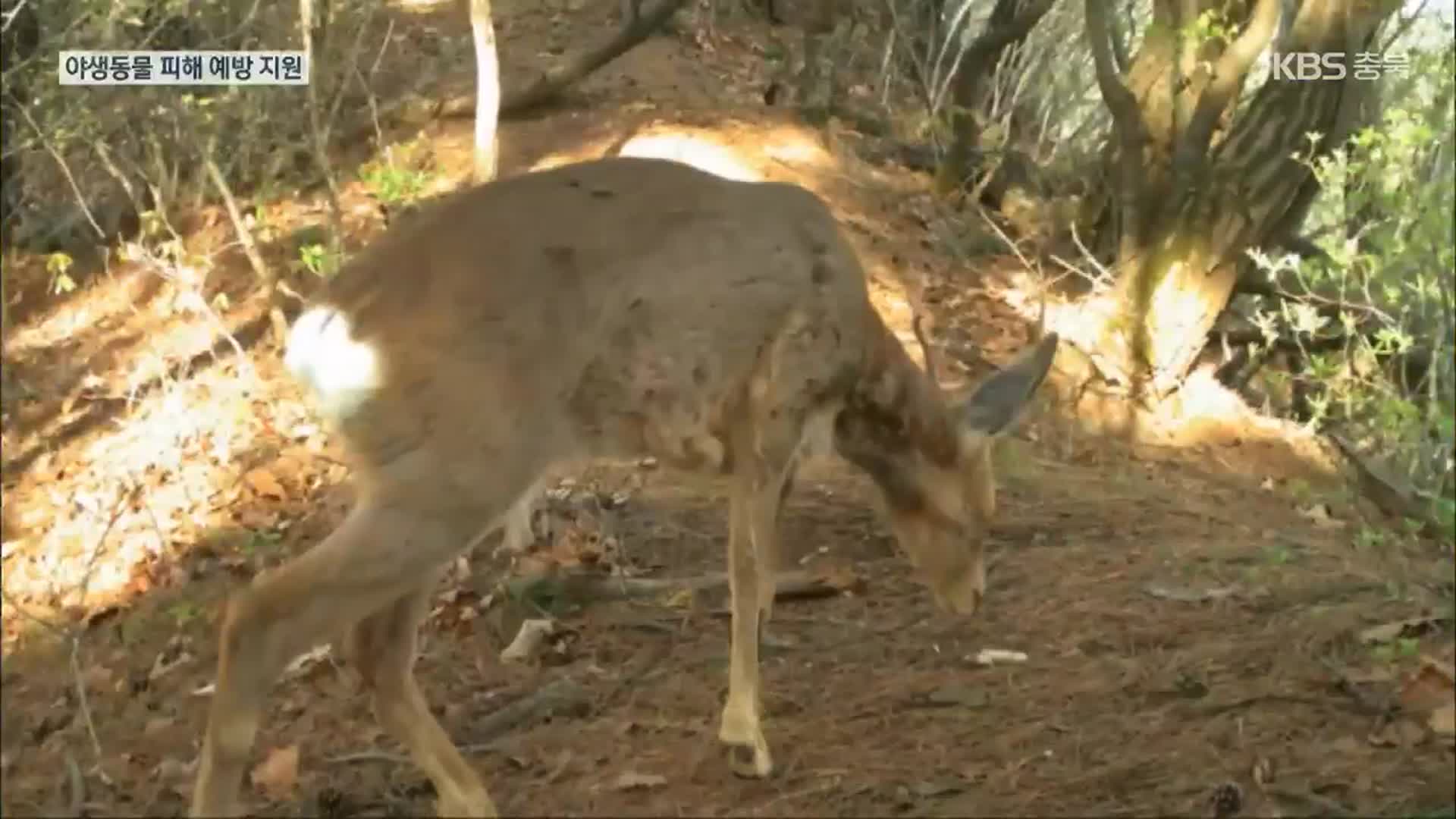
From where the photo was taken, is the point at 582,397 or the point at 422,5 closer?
the point at 582,397

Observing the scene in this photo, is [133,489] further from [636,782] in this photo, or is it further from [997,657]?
[997,657]

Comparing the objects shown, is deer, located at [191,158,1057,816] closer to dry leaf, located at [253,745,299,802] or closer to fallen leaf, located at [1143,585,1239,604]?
dry leaf, located at [253,745,299,802]

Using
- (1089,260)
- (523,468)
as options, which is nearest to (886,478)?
(523,468)

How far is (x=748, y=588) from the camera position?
5.61m

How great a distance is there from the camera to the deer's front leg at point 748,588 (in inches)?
210

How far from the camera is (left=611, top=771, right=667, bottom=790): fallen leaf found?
507cm

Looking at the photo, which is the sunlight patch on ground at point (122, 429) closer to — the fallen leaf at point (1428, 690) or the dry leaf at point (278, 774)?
the dry leaf at point (278, 774)

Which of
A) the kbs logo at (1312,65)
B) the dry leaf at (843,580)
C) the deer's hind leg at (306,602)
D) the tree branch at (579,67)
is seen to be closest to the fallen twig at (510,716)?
the deer's hind leg at (306,602)

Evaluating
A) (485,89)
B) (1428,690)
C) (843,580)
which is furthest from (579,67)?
(1428,690)

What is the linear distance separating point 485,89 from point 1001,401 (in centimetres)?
368

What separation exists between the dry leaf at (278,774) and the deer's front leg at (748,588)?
1353mm

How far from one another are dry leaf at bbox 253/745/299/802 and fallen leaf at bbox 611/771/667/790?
1.01 m

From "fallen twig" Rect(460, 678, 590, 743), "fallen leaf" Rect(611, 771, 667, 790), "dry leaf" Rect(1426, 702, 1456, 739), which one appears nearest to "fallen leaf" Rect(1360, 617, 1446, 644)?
"dry leaf" Rect(1426, 702, 1456, 739)

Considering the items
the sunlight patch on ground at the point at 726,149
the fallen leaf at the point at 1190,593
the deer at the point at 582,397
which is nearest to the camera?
the deer at the point at 582,397
